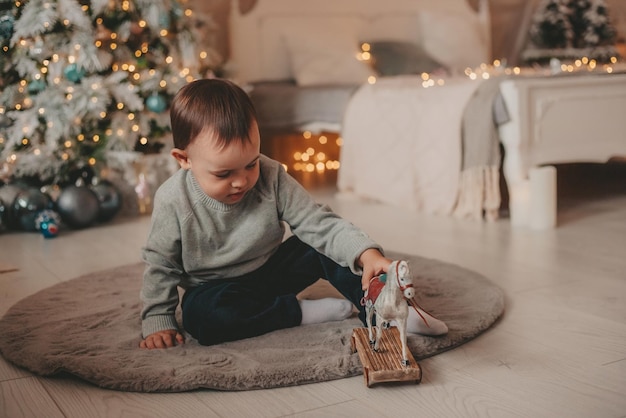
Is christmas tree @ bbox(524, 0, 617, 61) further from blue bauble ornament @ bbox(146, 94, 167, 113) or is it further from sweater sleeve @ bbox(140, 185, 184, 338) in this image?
sweater sleeve @ bbox(140, 185, 184, 338)

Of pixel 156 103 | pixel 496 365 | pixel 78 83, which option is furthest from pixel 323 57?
pixel 496 365

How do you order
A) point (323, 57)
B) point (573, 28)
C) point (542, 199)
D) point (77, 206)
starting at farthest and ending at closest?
point (573, 28) → point (323, 57) → point (77, 206) → point (542, 199)

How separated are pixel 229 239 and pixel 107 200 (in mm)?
1650

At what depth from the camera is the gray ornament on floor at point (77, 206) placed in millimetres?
2889

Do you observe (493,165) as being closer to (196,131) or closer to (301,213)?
(301,213)

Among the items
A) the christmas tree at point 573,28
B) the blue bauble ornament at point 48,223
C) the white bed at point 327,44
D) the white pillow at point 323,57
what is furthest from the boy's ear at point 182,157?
the christmas tree at point 573,28

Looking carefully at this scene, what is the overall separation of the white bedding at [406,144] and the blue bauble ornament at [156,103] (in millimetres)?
855

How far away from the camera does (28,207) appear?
2.88m

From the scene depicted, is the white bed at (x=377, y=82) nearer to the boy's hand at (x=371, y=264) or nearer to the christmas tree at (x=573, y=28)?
the christmas tree at (x=573, y=28)

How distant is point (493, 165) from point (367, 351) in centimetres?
164

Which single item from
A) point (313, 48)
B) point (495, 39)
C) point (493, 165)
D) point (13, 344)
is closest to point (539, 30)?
point (495, 39)

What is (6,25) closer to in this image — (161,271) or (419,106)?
(419,106)

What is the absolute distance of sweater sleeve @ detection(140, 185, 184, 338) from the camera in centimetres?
147

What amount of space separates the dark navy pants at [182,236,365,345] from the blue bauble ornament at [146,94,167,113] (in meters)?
1.61
